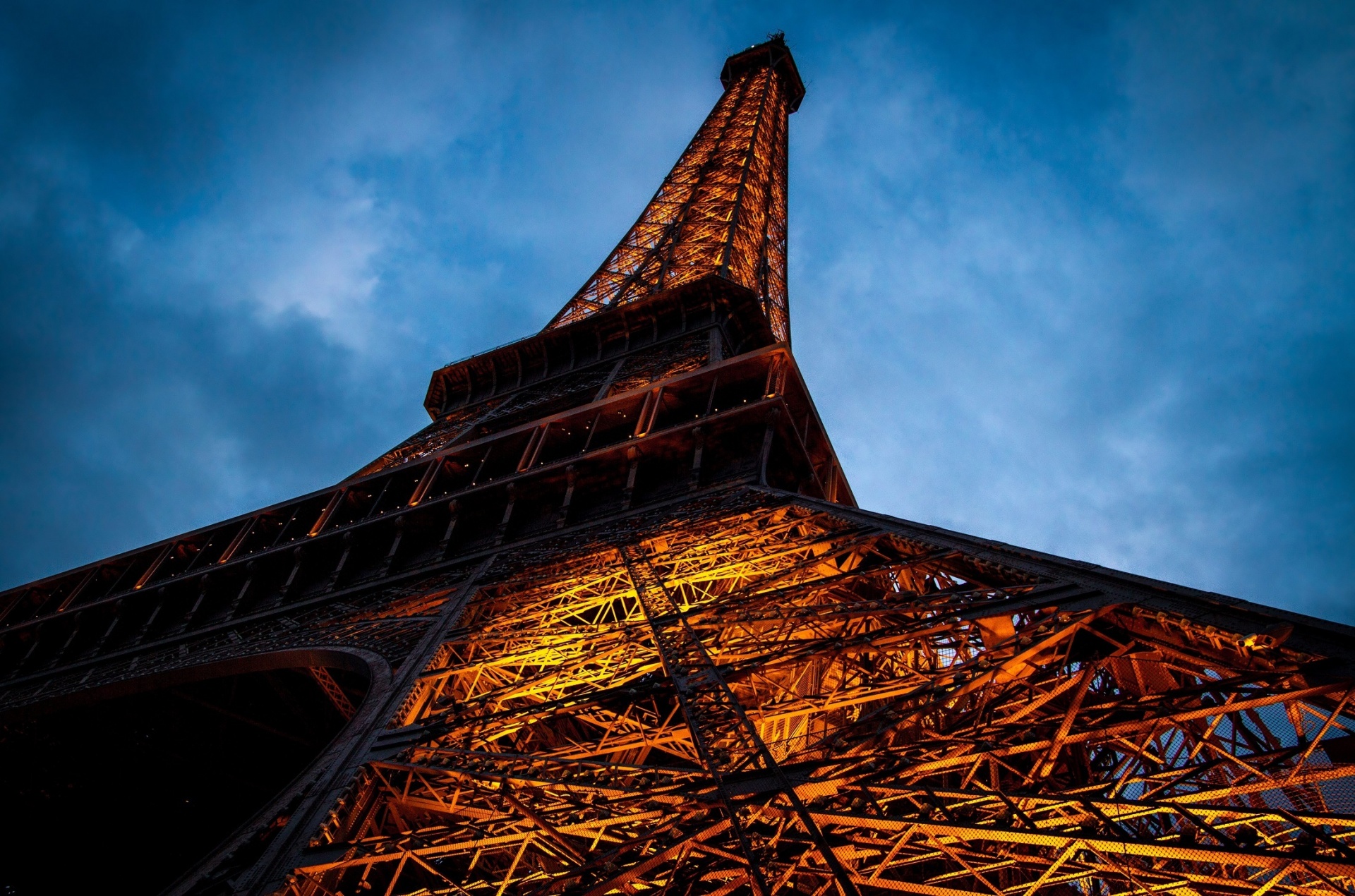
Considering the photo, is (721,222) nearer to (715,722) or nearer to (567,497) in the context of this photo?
(567,497)

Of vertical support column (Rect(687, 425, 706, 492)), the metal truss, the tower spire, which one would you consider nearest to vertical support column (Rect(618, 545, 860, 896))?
the metal truss

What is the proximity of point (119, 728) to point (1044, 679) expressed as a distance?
17837 millimetres

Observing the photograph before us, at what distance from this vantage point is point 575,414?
18.9 metres

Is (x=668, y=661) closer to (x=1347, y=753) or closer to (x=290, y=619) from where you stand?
(x=1347, y=753)

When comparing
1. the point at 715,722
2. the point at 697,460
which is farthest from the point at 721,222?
the point at 715,722

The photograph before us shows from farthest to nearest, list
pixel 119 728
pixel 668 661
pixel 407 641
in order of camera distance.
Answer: pixel 119 728 < pixel 407 641 < pixel 668 661

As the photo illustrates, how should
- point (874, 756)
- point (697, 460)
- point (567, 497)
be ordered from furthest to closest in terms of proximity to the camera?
point (567, 497), point (697, 460), point (874, 756)

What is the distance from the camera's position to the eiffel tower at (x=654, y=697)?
560cm

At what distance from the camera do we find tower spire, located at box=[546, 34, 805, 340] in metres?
34.5

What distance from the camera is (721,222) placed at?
127 feet

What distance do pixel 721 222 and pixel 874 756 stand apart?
1359 inches

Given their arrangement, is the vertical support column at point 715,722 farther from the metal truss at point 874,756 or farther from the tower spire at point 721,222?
the tower spire at point 721,222

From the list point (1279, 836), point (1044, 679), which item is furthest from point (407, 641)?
point (1279, 836)

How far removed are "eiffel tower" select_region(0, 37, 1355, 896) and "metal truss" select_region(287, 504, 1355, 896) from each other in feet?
0.13
